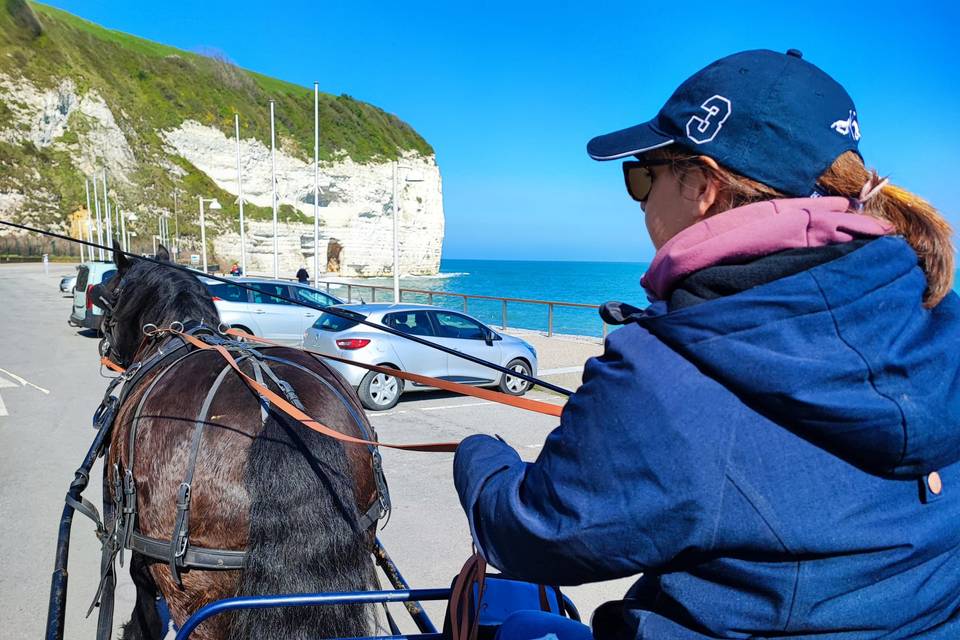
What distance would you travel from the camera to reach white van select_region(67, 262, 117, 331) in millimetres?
16766

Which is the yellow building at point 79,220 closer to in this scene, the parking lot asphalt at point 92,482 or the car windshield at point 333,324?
the parking lot asphalt at point 92,482

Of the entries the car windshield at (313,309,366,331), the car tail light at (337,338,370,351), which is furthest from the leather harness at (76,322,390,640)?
the car windshield at (313,309,366,331)

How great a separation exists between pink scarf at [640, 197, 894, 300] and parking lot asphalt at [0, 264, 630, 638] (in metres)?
3.81

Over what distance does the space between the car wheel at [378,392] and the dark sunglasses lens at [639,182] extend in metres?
9.22

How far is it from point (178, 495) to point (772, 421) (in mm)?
2541

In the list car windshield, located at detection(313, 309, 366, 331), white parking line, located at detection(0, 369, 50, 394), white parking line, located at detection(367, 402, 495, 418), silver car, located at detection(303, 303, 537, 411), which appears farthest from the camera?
car windshield, located at detection(313, 309, 366, 331)

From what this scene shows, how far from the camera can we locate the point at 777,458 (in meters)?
1.04

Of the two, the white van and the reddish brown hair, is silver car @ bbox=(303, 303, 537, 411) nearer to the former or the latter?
the white van

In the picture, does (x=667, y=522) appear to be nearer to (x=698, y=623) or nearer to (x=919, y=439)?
(x=698, y=623)

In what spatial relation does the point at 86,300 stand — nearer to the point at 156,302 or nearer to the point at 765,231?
the point at 156,302

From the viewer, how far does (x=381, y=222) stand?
8238 centimetres

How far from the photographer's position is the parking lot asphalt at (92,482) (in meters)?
4.52

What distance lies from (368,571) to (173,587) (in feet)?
2.74

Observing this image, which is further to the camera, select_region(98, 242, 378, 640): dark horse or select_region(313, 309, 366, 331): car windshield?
select_region(313, 309, 366, 331): car windshield
